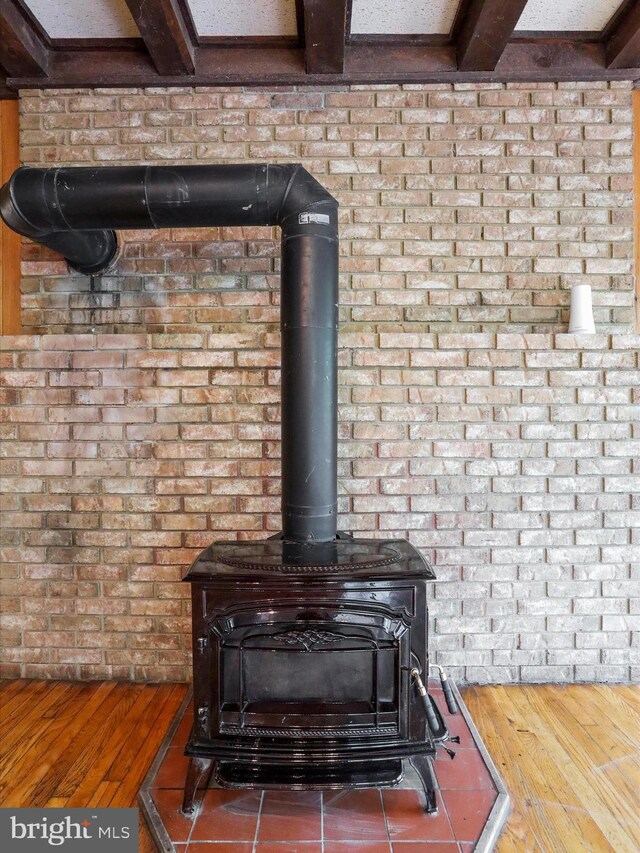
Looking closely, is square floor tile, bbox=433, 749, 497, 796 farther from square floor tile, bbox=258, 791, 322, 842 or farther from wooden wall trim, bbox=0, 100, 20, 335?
wooden wall trim, bbox=0, 100, 20, 335

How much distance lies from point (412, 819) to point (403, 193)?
2252 mm

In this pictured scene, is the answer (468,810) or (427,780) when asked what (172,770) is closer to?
(427,780)

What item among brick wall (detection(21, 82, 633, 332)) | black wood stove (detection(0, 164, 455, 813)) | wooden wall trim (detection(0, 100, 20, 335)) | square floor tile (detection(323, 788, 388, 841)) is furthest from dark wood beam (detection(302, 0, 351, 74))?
square floor tile (detection(323, 788, 388, 841))

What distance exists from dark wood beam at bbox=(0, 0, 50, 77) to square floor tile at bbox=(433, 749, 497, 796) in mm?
3013

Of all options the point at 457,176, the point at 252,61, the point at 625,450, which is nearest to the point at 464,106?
the point at 457,176

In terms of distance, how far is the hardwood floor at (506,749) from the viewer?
1532mm

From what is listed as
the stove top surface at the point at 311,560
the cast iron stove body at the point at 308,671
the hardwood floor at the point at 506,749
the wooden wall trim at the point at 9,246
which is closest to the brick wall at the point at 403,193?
the wooden wall trim at the point at 9,246

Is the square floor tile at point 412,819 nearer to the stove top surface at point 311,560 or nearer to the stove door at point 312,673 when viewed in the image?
the stove door at point 312,673

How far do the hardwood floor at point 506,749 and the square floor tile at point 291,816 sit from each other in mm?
323

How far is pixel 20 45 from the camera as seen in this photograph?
1992 millimetres

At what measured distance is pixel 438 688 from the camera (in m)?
2.19

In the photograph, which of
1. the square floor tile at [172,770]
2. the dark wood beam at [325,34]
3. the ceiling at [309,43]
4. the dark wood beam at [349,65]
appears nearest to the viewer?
the square floor tile at [172,770]

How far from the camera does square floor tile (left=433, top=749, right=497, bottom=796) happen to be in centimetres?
166

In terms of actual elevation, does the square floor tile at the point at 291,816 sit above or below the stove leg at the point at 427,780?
below
